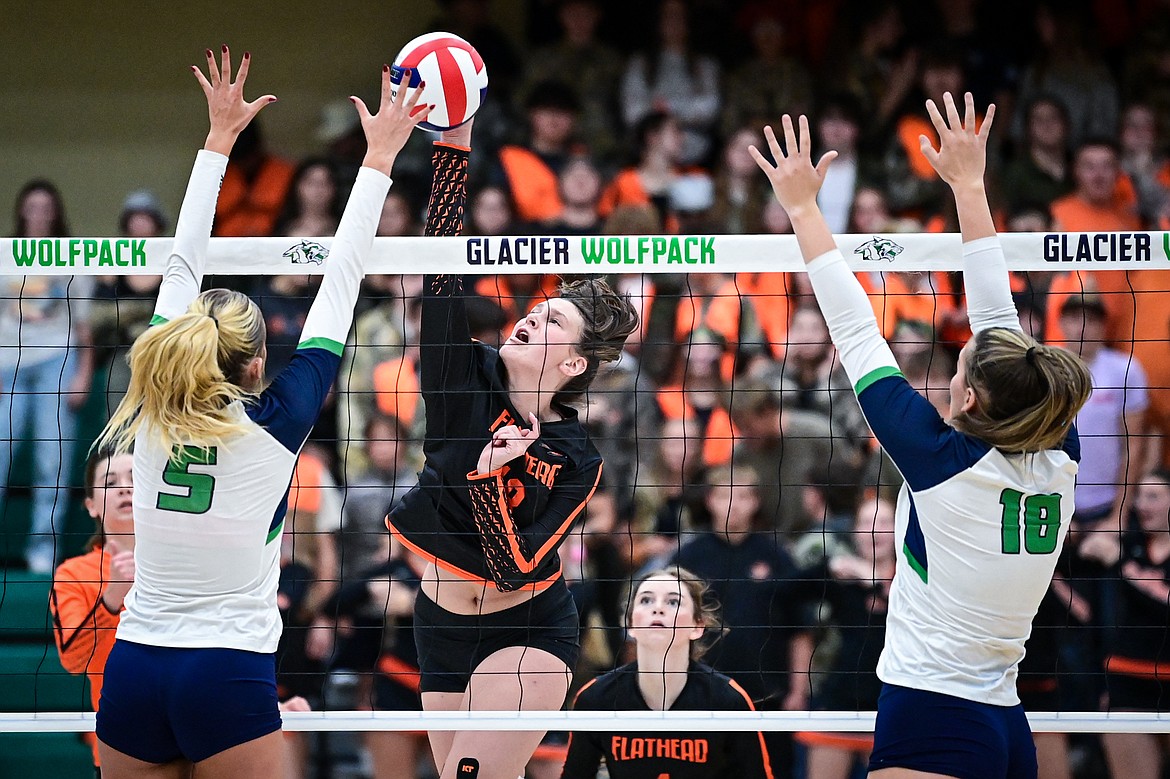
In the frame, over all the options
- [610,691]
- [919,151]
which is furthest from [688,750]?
[919,151]

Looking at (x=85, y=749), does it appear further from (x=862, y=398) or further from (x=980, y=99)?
(x=980, y=99)

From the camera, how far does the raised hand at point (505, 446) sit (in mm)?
3979

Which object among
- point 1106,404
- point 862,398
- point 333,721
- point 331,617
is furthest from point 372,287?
point 862,398

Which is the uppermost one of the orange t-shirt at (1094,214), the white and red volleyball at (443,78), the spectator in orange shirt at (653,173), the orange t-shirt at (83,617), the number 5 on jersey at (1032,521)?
the spectator in orange shirt at (653,173)

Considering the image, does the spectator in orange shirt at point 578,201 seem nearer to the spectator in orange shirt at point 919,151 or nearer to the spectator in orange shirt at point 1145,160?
the spectator in orange shirt at point 919,151

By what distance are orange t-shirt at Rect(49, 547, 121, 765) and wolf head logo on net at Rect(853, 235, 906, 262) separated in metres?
2.82

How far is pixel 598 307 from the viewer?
420cm

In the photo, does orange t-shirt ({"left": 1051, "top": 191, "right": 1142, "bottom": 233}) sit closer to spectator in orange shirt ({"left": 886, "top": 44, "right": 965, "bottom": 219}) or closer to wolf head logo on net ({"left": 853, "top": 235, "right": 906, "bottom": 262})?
spectator in orange shirt ({"left": 886, "top": 44, "right": 965, "bottom": 219})

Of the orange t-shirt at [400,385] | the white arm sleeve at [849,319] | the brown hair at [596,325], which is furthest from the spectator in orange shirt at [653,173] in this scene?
the white arm sleeve at [849,319]

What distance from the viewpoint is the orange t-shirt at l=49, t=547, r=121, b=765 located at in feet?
14.7

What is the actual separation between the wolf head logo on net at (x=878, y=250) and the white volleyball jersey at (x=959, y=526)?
96 cm

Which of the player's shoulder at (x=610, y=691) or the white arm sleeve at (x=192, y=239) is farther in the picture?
the player's shoulder at (x=610, y=691)

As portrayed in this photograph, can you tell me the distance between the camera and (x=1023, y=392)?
9.13 ft

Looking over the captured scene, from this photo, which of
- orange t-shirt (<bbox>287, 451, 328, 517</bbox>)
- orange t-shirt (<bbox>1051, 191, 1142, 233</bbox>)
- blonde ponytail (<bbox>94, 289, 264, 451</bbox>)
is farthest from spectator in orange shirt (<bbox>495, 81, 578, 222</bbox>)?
blonde ponytail (<bbox>94, 289, 264, 451</bbox>)
